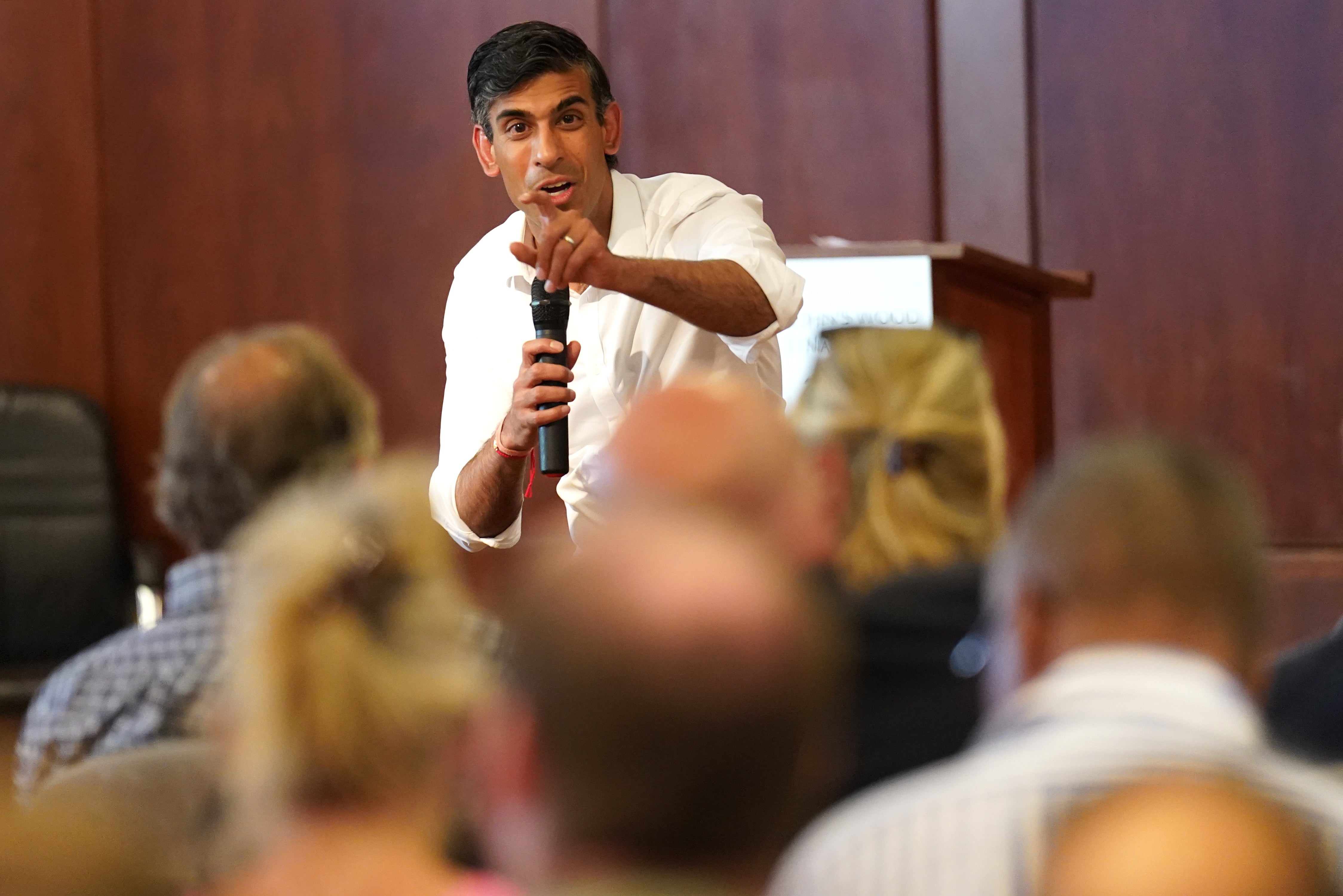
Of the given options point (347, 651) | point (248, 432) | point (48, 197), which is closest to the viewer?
point (347, 651)

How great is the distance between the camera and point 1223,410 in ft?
14.2

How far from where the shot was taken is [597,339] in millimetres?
2756

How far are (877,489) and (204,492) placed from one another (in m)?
0.68

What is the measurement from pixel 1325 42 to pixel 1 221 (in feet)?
11.7

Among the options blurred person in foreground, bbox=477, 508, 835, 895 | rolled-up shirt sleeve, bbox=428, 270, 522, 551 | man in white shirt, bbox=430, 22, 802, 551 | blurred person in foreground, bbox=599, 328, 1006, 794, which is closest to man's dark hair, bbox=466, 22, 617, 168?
man in white shirt, bbox=430, 22, 802, 551

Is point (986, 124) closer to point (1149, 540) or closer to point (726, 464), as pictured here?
point (726, 464)

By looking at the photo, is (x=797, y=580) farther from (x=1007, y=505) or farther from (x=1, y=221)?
(x=1, y=221)

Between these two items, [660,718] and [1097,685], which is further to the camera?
[1097,685]

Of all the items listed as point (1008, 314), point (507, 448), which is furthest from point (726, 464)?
point (1008, 314)

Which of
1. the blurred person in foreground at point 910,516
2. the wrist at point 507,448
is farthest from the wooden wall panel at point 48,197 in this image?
the blurred person in foreground at point 910,516

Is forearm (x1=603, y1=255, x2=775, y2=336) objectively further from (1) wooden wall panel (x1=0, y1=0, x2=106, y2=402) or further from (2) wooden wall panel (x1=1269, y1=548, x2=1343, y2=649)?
(1) wooden wall panel (x1=0, y1=0, x2=106, y2=402)

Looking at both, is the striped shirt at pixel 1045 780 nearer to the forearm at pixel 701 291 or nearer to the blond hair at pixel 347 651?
→ the blond hair at pixel 347 651

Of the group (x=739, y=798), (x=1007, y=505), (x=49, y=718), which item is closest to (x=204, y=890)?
(x=739, y=798)

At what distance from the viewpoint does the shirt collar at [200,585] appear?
5.13ft
